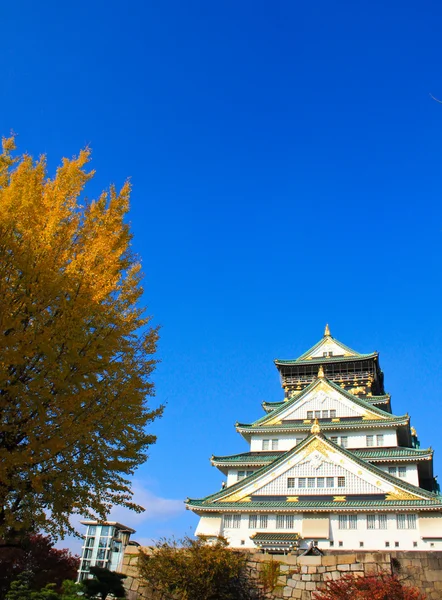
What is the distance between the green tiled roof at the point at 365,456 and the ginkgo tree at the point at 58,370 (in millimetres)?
22207

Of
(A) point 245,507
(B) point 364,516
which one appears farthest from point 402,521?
(A) point 245,507

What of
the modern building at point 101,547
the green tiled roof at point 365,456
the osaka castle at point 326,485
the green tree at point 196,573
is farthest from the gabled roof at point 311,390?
the green tree at point 196,573

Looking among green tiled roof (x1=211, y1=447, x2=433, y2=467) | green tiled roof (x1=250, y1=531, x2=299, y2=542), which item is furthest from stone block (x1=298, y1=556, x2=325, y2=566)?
green tiled roof (x1=211, y1=447, x2=433, y2=467)

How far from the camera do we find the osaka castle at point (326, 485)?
2488 cm

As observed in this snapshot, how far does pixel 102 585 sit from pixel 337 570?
6680 millimetres

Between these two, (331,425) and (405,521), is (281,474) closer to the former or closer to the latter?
(331,425)

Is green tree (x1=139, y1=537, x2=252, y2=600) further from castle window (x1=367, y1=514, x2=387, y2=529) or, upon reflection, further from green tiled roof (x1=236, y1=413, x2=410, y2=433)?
green tiled roof (x1=236, y1=413, x2=410, y2=433)

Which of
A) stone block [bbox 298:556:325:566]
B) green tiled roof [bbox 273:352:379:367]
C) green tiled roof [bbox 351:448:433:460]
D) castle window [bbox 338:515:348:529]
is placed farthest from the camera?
green tiled roof [bbox 273:352:379:367]

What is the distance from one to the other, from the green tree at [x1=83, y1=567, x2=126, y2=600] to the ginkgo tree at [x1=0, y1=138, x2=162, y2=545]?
4.62 metres

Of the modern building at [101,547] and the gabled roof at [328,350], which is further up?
the gabled roof at [328,350]

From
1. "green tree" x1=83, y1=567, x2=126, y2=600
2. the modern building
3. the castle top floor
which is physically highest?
the castle top floor

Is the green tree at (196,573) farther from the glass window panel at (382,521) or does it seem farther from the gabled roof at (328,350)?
the gabled roof at (328,350)

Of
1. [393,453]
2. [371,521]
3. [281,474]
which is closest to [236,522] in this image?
[281,474]

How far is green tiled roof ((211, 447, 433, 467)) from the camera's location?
28.6 meters
